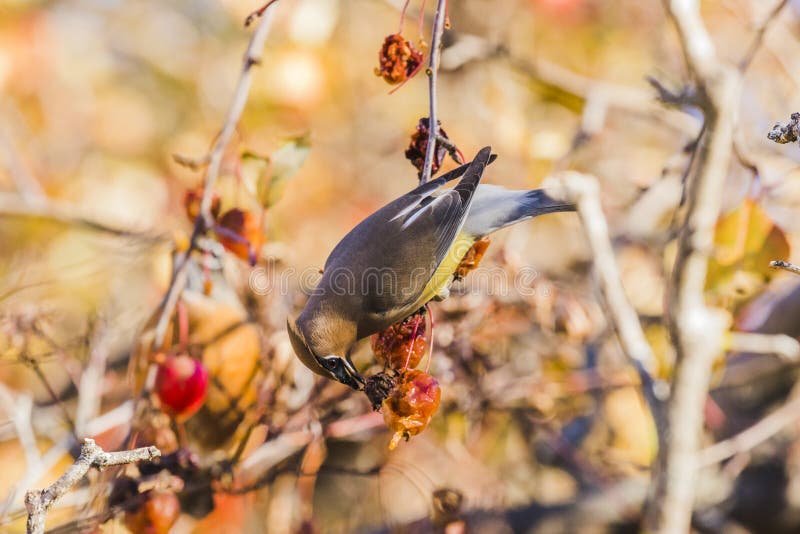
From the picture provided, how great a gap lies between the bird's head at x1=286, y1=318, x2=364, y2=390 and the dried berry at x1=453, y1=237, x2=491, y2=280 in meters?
0.40

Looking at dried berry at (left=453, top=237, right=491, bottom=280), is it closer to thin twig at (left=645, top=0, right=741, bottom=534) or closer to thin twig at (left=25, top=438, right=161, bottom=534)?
thin twig at (left=645, top=0, right=741, bottom=534)

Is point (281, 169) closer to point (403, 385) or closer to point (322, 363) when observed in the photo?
point (322, 363)

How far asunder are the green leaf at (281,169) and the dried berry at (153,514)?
79 centimetres

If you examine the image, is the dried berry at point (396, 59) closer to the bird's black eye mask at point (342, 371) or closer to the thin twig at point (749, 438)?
the bird's black eye mask at point (342, 371)

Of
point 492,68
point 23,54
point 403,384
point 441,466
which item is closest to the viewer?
point 403,384

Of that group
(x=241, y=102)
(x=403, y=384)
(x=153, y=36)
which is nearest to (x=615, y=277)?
(x=403, y=384)

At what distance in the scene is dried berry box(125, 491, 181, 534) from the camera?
1.99 meters

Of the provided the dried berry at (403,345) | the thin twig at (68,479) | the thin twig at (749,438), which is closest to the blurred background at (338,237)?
the thin twig at (749,438)

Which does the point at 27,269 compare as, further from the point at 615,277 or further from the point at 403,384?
the point at 615,277

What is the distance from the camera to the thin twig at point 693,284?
79.3 inches

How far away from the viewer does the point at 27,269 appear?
3002 millimetres

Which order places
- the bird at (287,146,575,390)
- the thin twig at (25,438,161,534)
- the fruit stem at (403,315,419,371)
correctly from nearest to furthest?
the thin twig at (25,438,161,534) → the fruit stem at (403,315,419,371) → the bird at (287,146,575,390)

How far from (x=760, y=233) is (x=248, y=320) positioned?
151cm

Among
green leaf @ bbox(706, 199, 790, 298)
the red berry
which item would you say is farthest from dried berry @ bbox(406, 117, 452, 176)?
green leaf @ bbox(706, 199, 790, 298)
